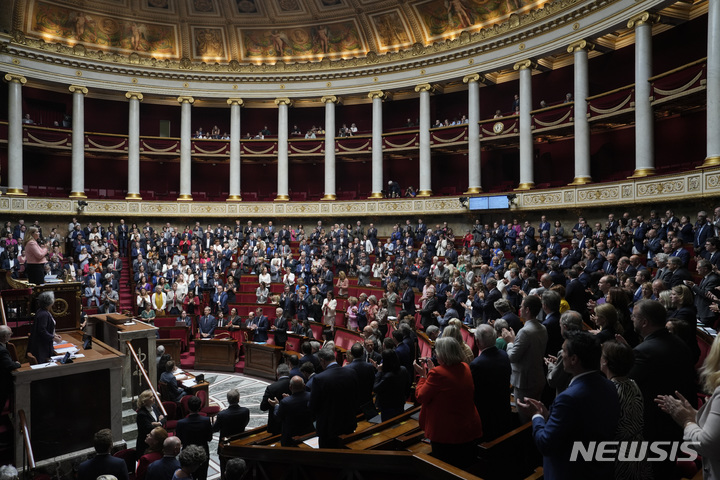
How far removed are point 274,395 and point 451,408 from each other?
146 inches

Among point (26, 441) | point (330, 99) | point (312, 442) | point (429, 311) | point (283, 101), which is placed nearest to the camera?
point (312, 442)

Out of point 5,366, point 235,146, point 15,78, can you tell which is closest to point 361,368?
point 5,366

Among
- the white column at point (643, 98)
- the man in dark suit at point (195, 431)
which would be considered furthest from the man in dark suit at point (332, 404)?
the white column at point (643, 98)

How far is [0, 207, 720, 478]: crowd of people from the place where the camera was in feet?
9.05

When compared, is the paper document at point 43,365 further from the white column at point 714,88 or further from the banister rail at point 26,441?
the white column at point 714,88

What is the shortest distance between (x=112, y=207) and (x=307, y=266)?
1230 centimetres

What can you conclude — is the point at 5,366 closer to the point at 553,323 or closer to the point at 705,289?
the point at 553,323

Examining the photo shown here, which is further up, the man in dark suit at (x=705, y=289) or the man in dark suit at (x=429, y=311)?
the man in dark suit at (x=705, y=289)

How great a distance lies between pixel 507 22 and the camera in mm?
20000

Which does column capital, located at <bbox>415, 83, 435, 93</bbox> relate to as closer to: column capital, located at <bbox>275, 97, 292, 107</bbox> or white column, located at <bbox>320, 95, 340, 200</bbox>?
white column, located at <bbox>320, 95, 340, 200</bbox>

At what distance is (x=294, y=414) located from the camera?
533cm

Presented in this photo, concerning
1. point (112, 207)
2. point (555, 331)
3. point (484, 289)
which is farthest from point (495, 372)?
point (112, 207)

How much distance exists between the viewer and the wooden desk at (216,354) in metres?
13.0

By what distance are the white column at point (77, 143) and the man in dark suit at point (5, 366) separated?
65.1 feet
